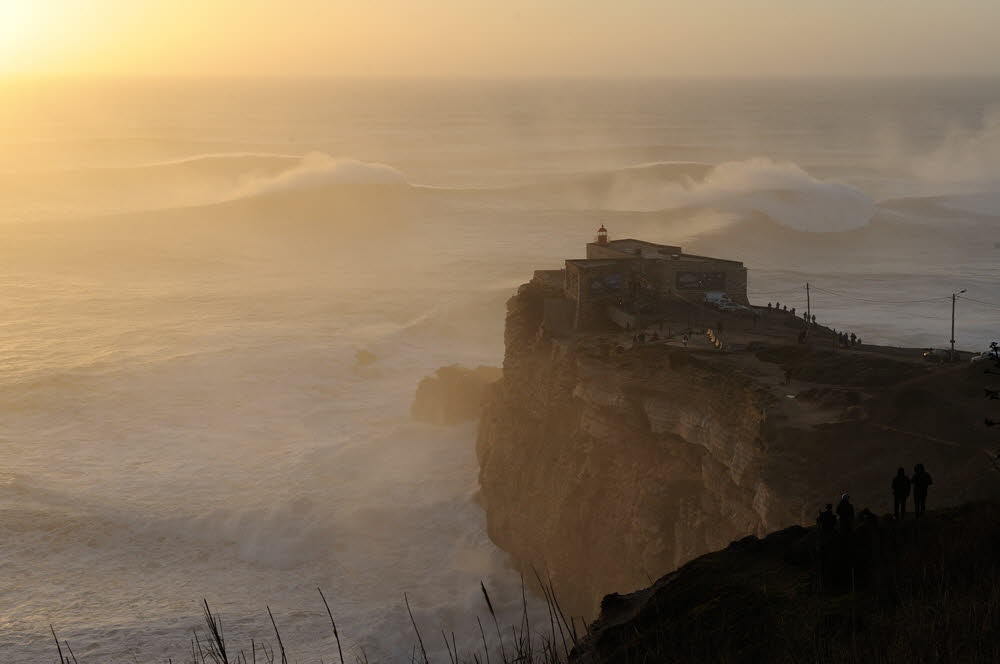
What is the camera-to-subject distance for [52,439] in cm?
2928

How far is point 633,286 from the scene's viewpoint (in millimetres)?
25156

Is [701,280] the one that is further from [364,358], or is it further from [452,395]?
[364,358]

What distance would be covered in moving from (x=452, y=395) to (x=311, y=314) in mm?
15130

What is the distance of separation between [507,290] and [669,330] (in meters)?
23.7

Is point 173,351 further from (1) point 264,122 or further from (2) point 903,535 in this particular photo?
(1) point 264,122

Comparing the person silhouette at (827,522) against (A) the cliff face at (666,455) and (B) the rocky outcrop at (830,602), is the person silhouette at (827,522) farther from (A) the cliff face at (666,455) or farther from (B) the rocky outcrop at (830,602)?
(A) the cliff face at (666,455)

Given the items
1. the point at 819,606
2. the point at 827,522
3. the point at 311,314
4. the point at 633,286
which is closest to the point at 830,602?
the point at 819,606

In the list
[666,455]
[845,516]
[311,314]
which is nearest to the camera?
[845,516]

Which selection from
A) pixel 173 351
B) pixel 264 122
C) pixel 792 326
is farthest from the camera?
pixel 264 122

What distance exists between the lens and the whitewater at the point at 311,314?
827 inches

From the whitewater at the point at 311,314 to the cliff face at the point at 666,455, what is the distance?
1.64m

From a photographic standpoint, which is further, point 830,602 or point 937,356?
point 937,356

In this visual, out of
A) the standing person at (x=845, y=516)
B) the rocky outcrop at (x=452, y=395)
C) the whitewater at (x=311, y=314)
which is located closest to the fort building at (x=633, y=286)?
the rocky outcrop at (x=452, y=395)

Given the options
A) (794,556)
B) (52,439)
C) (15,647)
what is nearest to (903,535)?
(794,556)
